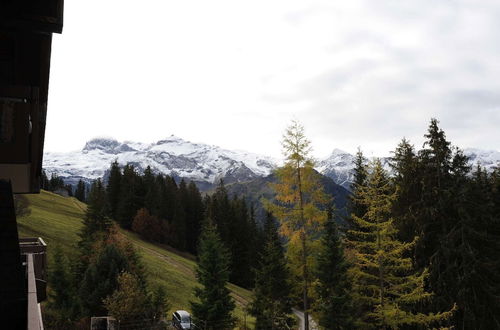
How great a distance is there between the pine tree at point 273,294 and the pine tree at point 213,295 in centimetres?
272

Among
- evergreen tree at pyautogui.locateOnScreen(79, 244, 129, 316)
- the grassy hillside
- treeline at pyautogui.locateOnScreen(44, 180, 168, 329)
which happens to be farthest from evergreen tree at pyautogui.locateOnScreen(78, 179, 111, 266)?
evergreen tree at pyautogui.locateOnScreen(79, 244, 129, 316)

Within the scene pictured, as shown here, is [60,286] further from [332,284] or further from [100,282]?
[332,284]

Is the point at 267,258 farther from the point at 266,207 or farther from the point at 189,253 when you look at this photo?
the point at 189,253

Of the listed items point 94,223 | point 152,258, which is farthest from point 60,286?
point 152,258

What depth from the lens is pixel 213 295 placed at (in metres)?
38.0

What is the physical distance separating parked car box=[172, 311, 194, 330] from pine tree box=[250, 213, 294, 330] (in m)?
6.19

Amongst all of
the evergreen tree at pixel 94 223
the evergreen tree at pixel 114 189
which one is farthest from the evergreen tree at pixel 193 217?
the evergreen tree at pixel 94 223

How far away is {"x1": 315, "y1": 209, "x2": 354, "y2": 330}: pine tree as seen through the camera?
26922mm

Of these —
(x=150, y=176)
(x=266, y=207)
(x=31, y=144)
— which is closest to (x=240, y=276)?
(x=150, y=176)

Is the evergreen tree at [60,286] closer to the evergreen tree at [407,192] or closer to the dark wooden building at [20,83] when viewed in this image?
the evergreen tree at [407,192]

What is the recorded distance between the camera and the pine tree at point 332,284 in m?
26.9

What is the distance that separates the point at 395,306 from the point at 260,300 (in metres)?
18.8

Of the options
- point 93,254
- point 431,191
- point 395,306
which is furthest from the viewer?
point 93,254

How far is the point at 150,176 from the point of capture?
99062 millimetres
